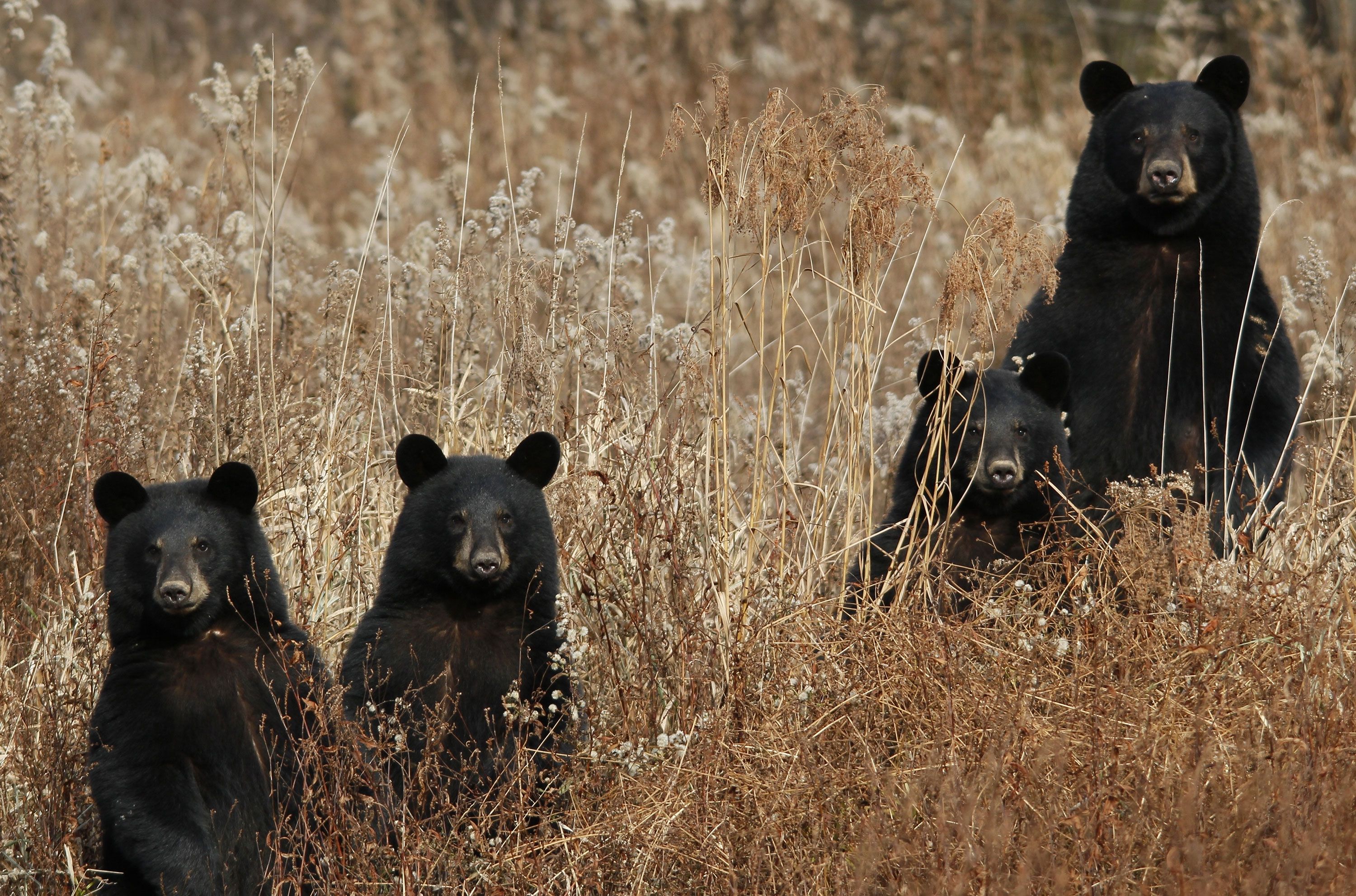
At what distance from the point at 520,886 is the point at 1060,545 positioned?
80.4 inches

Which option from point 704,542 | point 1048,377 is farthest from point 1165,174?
point 704,542

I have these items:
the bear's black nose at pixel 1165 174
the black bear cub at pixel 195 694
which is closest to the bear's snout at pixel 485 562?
the black bear cub at pixel 195 694

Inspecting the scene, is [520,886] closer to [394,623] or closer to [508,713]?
[508,713]

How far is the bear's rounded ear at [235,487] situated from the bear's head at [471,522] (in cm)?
42

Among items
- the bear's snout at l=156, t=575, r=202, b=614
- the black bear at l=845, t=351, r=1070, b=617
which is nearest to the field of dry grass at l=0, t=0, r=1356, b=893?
the black bear at l=845, t=351, r=1070, b=617

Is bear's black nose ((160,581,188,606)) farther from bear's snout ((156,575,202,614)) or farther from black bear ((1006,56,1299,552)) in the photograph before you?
black bear ((1006,56,1299,552))

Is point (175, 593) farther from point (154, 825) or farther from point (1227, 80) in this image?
point (1227, 80)

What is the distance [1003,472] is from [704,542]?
0.99 meters

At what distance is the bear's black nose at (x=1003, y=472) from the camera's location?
16.7 ft

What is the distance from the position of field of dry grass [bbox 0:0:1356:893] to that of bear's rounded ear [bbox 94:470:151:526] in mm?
720

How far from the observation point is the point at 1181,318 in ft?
19.3

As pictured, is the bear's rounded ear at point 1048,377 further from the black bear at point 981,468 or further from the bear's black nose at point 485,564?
the bear's black nose at point 485,564

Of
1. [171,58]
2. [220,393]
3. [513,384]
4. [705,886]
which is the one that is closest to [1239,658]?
[705,886]

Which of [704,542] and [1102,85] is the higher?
[1102,85]
